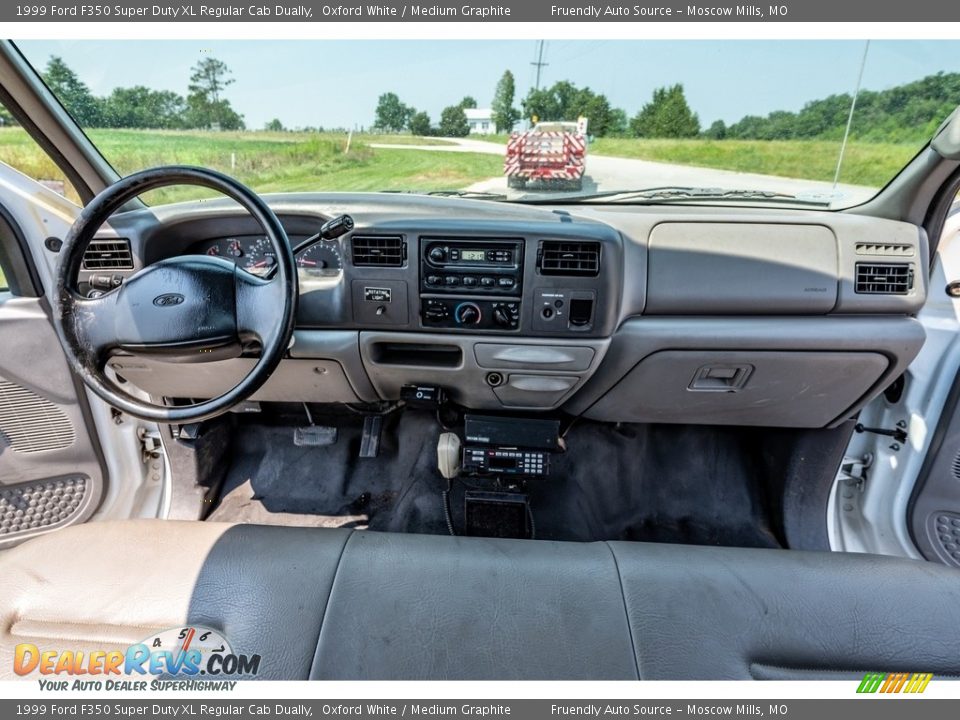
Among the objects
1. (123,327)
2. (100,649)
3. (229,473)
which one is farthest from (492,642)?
(229,473)

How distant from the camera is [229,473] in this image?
8.57 ft

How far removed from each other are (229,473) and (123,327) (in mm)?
1370

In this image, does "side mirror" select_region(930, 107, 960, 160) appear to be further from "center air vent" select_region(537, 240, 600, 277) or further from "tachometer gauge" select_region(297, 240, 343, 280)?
"tachometer gauge" select_region(297, 240, 343, 280)

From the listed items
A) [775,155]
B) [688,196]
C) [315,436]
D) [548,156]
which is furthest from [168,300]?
[775,155]

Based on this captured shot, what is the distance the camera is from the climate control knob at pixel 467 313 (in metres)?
1.85

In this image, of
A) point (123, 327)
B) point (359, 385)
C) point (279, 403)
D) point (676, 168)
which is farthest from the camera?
point (279, 403)

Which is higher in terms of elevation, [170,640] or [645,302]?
[645,302]

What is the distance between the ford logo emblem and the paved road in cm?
96

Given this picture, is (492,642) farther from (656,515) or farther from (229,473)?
(229,473)

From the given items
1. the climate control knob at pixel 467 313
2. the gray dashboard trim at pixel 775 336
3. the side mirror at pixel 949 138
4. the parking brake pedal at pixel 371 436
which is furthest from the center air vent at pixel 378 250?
the side mirror at pixel 949 138

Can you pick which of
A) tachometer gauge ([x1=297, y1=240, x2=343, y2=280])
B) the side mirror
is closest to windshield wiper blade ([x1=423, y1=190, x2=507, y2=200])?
tachometer gauge ([x1=297, y1=240, x2=343, y2=280])

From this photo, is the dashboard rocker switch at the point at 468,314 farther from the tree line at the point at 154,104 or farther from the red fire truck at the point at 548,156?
the tree line at the point at 154,104

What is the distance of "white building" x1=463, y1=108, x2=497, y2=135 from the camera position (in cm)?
188

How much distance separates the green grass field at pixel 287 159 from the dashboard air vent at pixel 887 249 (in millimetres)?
1379
